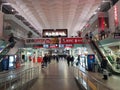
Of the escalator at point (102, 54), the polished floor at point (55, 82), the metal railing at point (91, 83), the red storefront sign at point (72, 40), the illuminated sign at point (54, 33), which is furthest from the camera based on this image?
the red storefront sign at point (72, 40)

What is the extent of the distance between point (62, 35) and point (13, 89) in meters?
12.5

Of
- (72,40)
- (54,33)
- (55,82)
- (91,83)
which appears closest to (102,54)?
(72,40)

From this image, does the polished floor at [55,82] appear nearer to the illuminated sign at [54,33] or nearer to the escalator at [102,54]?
the escalator at [102,54]

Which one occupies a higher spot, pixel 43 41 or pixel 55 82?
pixel 43 41

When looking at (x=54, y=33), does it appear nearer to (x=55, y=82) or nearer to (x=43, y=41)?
(x=43, y=41)

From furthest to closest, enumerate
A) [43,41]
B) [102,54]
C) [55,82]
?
1. [43,41]
2. [102,54]
3. [55,82]

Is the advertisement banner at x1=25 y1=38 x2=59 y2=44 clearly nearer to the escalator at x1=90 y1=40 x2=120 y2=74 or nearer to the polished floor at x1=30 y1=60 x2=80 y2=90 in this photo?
the escalator at x1=90 y1=40 x2=120 y2=74

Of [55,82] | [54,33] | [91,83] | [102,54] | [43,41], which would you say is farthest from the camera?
Answer: [43,41]

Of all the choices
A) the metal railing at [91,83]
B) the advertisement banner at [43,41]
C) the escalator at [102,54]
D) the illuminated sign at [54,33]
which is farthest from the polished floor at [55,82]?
the advertisement banner at [43,41]

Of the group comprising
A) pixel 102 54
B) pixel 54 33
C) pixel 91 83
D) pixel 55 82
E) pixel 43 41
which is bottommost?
pixel 55 82

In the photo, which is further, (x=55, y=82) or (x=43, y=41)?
(x=43, y=41)

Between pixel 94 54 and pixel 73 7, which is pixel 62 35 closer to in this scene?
pixel 94 54

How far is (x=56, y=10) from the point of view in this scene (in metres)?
26.0

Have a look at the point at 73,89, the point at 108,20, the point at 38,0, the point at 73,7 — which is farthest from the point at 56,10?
the point at 73,89
